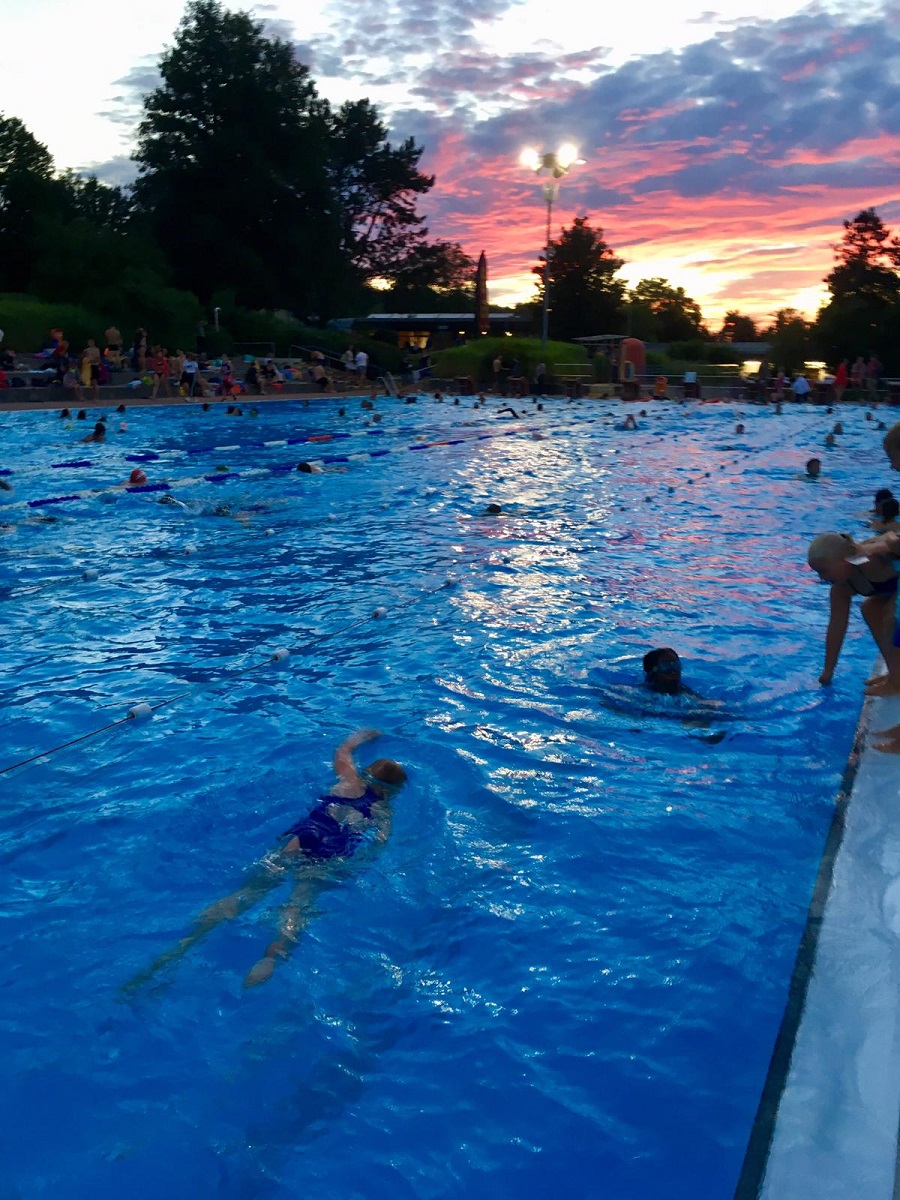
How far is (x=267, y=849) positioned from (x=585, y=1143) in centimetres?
198

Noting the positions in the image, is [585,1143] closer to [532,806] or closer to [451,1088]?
[451,1088]

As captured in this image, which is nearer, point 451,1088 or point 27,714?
point 451,1088

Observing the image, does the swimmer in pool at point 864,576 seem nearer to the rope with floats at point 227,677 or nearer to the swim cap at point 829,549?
the swim cap at point 829,549

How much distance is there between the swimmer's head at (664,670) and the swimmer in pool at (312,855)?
1.79 metres

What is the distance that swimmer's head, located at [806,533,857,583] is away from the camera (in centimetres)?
512

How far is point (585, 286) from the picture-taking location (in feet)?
176

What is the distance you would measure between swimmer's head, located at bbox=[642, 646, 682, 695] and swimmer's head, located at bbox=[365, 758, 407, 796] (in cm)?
181

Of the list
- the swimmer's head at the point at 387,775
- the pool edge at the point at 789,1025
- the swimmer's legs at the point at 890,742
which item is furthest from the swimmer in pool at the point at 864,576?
the swimmer's head at the point at 387,775

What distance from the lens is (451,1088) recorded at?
10.1 feet

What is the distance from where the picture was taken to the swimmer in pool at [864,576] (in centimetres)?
514

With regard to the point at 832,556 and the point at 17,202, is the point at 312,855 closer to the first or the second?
the point at 832,556

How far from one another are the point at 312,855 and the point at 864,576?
10.1 feet

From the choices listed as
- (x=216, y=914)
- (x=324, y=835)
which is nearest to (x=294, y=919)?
(x=216, y=914)

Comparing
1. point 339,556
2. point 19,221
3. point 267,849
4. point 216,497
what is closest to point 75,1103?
point 267,849
